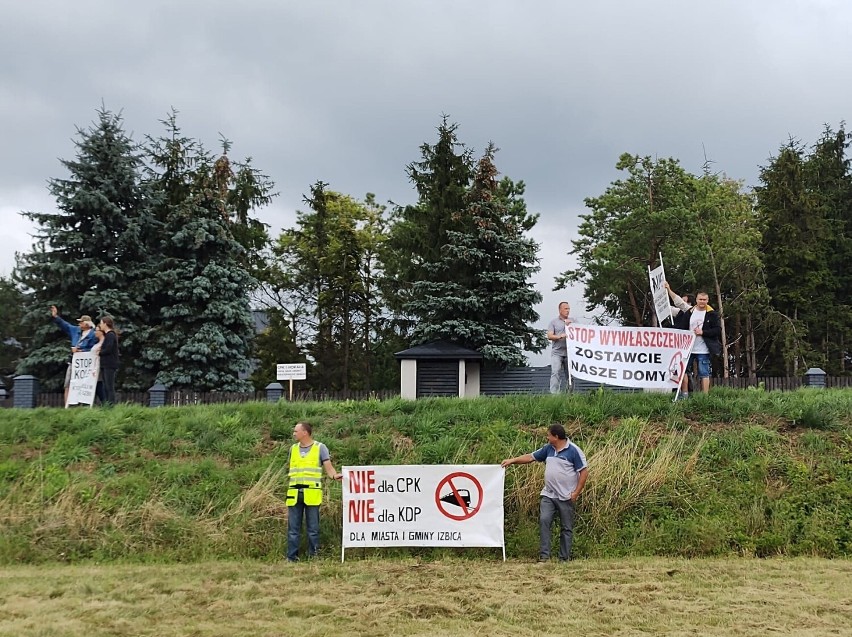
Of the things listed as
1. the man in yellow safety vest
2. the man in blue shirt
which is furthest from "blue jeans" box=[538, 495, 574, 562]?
the man in yellow safety vest

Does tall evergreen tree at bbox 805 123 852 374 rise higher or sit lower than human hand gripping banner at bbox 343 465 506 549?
higher

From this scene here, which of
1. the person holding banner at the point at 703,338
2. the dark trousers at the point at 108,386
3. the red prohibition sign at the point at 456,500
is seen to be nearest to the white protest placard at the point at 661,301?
the person holding banner at the point at 703,338

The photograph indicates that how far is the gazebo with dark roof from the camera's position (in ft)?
89.9

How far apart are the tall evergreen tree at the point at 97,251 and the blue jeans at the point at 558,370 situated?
18.2 metres

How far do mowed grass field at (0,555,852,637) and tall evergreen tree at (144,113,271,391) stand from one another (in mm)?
19074

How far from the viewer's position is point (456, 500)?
943cm

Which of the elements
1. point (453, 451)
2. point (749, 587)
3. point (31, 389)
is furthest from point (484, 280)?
point (749, 587)

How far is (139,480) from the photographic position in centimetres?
1073

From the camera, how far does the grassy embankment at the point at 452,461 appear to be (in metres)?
9.49

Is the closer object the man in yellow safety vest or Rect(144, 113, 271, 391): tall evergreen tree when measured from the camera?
the man in yellow safety vest

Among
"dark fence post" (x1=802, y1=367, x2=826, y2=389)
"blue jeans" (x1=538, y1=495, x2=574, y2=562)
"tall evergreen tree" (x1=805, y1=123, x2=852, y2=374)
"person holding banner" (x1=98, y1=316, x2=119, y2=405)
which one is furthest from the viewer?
"tall evergreen tree" (x1=805, y1=123, x2=852, y2=374)

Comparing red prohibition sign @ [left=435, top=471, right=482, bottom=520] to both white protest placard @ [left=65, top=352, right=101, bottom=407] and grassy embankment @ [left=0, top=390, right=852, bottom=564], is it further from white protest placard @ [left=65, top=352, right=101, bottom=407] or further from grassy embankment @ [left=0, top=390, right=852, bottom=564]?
white protest placard @ [left=65, top=352, right=101, bottom=407]

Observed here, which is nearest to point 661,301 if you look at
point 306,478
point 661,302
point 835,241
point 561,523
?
point 661,302

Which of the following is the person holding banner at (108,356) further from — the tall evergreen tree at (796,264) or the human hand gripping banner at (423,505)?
the tall evergreen tree at (796,264)
